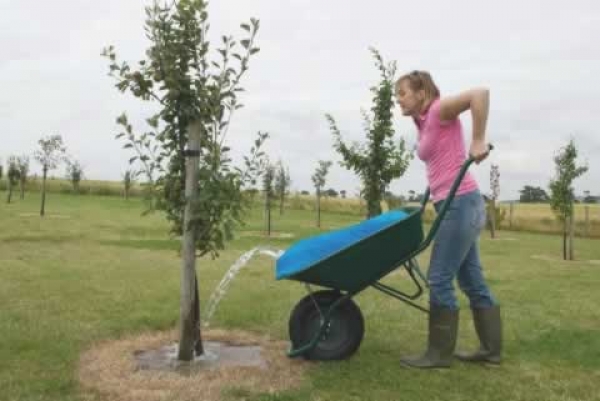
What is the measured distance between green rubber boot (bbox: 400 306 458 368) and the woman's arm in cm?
102

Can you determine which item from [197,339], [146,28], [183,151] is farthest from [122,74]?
[197,339]

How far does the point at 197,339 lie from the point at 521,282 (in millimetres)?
5962

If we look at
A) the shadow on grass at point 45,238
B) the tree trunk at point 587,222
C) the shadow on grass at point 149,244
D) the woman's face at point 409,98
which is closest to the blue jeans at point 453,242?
the woman's face at point 409,98

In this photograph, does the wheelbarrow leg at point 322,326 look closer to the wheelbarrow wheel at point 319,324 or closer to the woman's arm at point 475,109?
the wheelbarrow wheel at point 319,324

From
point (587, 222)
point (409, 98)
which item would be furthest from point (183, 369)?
point (587, 222)

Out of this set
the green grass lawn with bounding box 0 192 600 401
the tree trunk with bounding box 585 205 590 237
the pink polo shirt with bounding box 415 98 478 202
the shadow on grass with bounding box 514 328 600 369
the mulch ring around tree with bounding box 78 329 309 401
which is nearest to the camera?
the mulch ring around tree with bounding box 78 329 309 401

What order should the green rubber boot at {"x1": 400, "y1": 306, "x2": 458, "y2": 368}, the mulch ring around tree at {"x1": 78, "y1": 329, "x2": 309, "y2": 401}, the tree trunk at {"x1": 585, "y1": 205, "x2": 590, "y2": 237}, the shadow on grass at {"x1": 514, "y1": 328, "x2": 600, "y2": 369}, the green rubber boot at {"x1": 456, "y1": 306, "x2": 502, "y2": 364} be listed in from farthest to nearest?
the tree trunk at {"x1": 585, "y1": 205, "x2": 590, "y2": 237}
the shadow on grass at {"x1": 514, "y1": 328, "x2": 600, "y2": 369}
the green rubber boot at {"x1": 456, "y1": 306, "x2": 502, "y2": 364}
the green rubber boot at {"x1": 400, "y1": 306, "x2": 458, "y2": 368}
the mulch ring around tree at {"x1": 78, "y1": 329, "x2": 309, "y2": 401}

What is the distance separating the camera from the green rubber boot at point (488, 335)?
3.94 m

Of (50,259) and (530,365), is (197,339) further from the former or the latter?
(50,259)

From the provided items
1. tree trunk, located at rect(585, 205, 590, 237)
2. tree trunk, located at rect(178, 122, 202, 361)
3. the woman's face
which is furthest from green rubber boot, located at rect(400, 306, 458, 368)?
tree trunk, located at rect(585, 205, 590, 237)

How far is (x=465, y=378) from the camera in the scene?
361cm

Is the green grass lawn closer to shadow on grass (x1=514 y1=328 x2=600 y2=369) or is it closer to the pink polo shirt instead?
shadow on grass (x1=514 y1=328 x2=600 y2=369)

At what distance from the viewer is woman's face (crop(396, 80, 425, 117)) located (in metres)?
3.73

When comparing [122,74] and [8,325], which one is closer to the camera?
[122,74]
